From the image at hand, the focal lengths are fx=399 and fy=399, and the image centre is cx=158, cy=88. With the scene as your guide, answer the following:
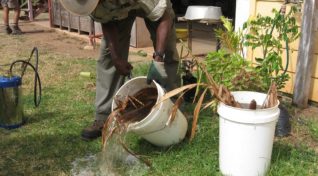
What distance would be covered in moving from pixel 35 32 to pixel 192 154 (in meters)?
7.46

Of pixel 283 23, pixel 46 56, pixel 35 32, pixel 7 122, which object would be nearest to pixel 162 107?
pixel 283 23

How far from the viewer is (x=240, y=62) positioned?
297 cm

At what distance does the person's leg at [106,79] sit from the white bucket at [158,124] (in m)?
0.41

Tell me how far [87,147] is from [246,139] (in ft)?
4.15

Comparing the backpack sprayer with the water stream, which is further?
the backpack sprayer

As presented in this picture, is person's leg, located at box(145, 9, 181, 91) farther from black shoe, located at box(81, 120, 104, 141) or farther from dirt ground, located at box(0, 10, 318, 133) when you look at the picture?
dirt ground, located at box(0, 10, 318, 133)

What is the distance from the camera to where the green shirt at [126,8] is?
2.72m

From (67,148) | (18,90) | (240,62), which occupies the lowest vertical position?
(67,148)

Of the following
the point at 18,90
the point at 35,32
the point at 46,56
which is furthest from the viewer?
the point at 35,32

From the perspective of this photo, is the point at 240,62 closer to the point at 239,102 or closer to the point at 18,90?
the point at 239,102

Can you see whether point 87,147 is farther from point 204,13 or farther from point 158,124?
point 204,13

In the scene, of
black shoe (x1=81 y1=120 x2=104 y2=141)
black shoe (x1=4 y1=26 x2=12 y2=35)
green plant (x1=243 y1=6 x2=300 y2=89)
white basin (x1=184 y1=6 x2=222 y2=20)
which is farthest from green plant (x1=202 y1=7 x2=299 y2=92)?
black shoe (x1=4 y1=26 x2=12 y2=35)

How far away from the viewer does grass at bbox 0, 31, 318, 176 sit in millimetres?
2611

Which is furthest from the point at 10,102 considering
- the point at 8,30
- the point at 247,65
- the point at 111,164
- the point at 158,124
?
the point at 8,30
